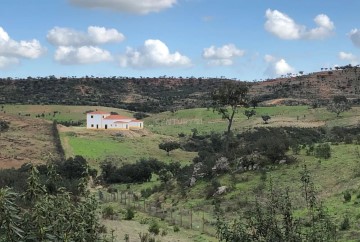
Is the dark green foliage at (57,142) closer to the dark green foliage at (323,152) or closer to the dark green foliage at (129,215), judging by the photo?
the dark green foliage at (129,215)

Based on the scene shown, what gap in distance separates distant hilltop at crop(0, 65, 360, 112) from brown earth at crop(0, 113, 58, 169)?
5683 centimetres

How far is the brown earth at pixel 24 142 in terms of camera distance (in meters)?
63.6

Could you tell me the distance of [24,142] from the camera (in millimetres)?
74062

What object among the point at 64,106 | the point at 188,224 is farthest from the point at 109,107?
the point at 188,224

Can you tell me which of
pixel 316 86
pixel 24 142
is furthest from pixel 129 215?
pixel 316 86

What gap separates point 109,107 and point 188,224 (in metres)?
123

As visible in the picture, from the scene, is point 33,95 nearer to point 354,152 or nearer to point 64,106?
point 64,106

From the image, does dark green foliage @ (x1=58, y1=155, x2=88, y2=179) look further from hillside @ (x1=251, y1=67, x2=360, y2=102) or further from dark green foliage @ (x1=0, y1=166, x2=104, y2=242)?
hillside @ (x1=251, y1=67, x2=360, y2=102)

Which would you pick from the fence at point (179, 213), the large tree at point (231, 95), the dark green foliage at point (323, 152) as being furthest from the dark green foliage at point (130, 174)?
the dark green foliage at point (323, 152)

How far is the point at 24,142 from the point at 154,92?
408ft

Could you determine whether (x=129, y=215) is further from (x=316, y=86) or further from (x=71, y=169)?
(x=316, y=86)

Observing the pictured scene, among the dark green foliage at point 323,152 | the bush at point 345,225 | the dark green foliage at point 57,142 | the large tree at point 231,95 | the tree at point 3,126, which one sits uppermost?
the large tree at point 231,95

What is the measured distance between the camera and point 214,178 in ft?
128

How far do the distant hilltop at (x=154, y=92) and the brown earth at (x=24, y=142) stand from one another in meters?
56.8
